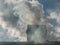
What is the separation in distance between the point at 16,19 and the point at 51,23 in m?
0.44

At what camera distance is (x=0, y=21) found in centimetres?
186

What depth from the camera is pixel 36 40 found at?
1831 millimetres

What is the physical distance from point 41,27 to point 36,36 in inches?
5.1

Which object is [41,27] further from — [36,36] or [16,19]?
[16,19]

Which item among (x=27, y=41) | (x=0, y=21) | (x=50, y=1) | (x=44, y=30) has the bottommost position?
(x=27, y=41)

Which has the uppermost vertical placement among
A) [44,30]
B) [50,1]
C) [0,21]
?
[50,1]

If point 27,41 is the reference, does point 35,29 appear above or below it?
above

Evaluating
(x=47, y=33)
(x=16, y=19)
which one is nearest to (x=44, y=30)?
(x=47, y=33)

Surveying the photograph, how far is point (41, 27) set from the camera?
1851mm

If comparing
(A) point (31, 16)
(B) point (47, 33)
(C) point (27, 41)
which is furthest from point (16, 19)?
(B) point (47, 33)

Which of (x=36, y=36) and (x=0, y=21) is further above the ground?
(x=0, y=21)

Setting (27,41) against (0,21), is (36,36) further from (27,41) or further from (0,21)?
(0,21)

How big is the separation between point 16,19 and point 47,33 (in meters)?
0.43

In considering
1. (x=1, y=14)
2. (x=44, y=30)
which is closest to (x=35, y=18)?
(x=44, y=30)
